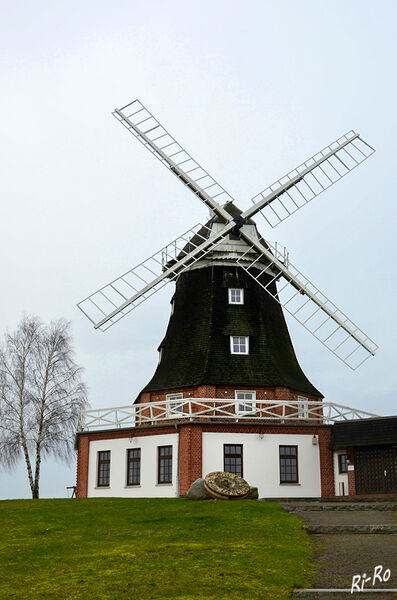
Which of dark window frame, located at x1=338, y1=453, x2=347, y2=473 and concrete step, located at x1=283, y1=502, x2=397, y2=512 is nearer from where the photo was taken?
concrete step, located at x1=283, y1=502, x2=397, y2=512

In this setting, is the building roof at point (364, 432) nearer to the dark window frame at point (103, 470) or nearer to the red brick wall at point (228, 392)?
the red brick wall at point (228, 392)

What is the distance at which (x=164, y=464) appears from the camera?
97.1ft

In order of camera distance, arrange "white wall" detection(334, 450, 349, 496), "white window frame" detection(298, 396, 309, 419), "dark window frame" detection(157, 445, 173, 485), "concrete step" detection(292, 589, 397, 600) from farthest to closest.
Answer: "white window frame" detection(298, 396, 309, 419) < "white wall" detection(334, 450, 349, 496) < "dark window frame" detection(157, 445, 173, 485) < "concrete step" detection(292, 589, 397, 600)

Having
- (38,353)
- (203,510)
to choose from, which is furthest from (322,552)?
(38,353)

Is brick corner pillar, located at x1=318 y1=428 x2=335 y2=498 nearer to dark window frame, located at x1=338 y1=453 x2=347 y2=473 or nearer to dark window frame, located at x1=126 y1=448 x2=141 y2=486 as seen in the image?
dark window frame, located at x1=338 y1=453 x2=347 y2=473

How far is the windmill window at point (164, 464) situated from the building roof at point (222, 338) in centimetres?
318

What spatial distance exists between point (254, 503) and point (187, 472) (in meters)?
5.94

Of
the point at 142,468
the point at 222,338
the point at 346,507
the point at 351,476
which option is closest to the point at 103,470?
the point at 142,468

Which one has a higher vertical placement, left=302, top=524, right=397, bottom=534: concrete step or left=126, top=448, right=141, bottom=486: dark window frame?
left=126, top=448, right=141, bottom=486: dark window frame

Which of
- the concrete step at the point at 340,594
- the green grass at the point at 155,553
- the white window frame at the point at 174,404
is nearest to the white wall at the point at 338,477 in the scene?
the white window frame at the point at 174,404

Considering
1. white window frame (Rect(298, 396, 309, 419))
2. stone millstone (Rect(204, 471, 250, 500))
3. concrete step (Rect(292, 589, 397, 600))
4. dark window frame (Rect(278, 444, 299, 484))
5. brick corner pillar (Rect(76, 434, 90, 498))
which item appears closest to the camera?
concrete step (Rect(292, 589, 397, 600))

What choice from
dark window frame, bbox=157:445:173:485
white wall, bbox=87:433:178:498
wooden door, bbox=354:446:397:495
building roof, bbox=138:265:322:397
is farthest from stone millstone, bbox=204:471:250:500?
building roof, bbox=138:265:322:397

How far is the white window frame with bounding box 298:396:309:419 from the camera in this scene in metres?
30.2

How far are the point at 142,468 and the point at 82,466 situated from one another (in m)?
3.35
